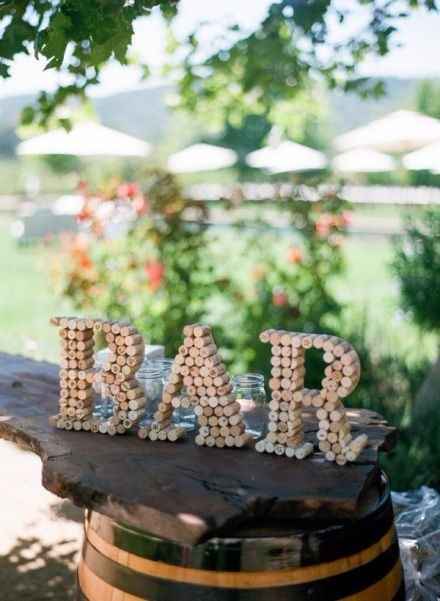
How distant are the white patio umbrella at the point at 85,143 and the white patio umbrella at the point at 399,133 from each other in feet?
15.1

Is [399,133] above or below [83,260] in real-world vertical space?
above

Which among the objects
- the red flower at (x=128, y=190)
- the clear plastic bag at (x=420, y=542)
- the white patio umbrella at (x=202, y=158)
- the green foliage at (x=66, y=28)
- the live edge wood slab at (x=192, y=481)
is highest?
the white patio umbrella at (x=202, y=158)

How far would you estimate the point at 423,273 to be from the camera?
5441 millimetres

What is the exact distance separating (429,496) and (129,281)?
320 centimetres

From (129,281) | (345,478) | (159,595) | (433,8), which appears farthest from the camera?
(129,281)

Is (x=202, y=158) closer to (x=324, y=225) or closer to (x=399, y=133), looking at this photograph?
(x=399, y=133)

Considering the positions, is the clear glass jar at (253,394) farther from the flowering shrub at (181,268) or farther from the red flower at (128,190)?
the red flower at (128,190)

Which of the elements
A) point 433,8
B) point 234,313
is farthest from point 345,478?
point 234,313

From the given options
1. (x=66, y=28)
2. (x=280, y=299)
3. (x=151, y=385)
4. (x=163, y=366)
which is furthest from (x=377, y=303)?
(x=66, y=28)

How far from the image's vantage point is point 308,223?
6191 mm

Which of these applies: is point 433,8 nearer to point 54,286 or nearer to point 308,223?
point 308,223

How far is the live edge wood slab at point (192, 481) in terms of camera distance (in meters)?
1.88

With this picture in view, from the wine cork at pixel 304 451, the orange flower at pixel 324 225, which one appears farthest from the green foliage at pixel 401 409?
the wine cork at pixel 304 451

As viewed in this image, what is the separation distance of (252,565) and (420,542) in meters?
1.30
